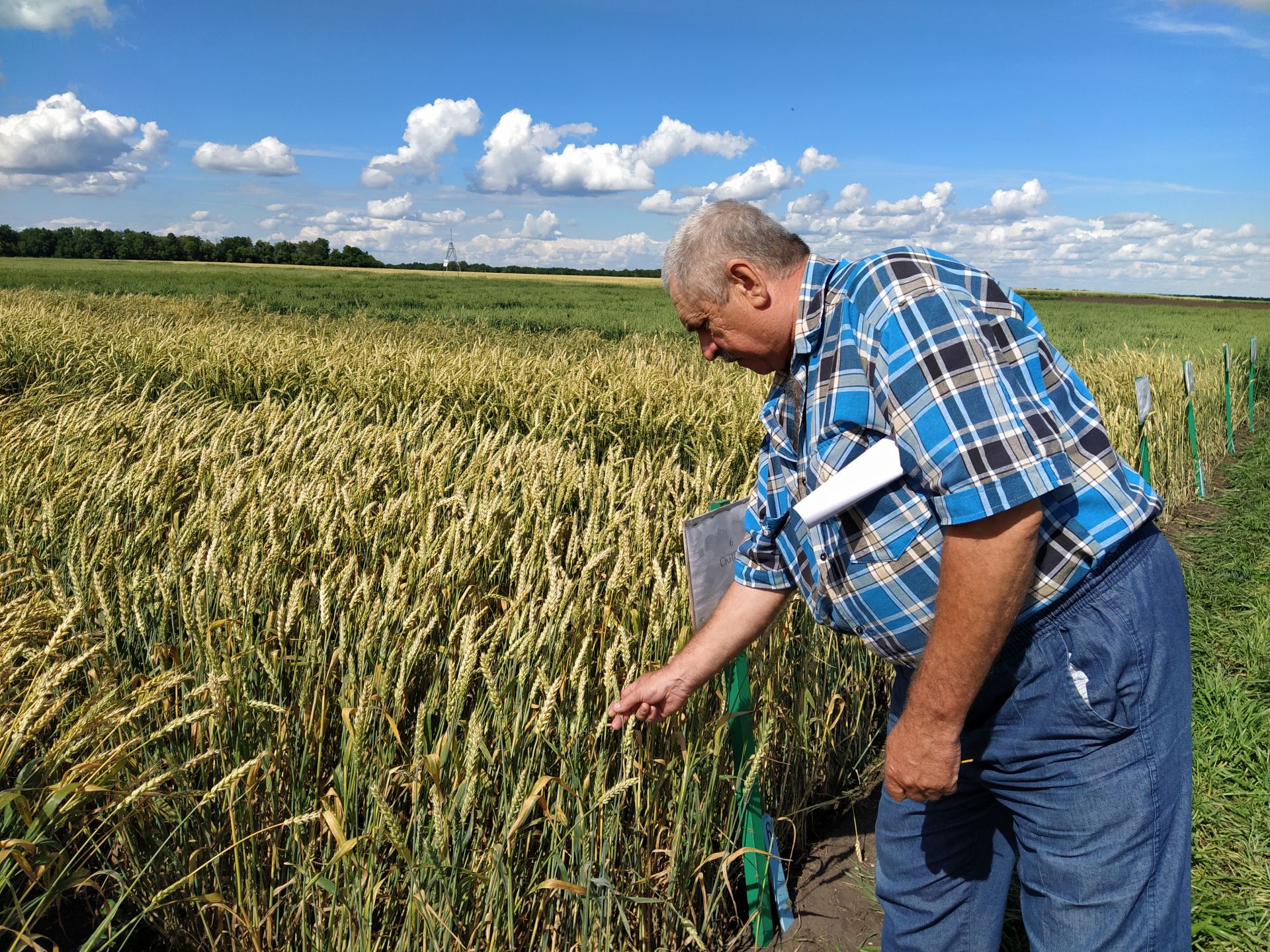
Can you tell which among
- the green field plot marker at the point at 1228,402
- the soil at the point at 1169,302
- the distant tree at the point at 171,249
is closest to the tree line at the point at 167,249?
the distant tree at the point at 171,249

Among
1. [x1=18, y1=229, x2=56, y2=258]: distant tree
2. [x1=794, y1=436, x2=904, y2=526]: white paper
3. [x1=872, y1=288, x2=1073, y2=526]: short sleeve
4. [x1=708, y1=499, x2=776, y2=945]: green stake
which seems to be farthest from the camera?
[x1=18, y1=229, x2=56, y2=258]: distant tree

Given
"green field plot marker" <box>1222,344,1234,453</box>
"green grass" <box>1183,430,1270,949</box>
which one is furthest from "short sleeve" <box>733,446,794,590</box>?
"green field plot marker" <box>1222,344,1234,453</box>

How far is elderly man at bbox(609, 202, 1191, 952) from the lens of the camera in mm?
1068

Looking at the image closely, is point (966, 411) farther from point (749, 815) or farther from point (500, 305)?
point (500, 305)

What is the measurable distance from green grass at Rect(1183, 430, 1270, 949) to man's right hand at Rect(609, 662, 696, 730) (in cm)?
160

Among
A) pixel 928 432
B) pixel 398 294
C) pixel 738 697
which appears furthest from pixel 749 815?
pixel 398 294

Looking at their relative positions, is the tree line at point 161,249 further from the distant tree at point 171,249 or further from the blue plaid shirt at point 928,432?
the blue plaid shirt at point 928,432

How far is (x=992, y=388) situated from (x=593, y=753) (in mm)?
1033

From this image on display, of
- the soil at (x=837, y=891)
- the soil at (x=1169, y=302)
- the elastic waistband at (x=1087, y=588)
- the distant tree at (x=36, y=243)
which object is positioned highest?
the distant tree at (x=36, y=243)

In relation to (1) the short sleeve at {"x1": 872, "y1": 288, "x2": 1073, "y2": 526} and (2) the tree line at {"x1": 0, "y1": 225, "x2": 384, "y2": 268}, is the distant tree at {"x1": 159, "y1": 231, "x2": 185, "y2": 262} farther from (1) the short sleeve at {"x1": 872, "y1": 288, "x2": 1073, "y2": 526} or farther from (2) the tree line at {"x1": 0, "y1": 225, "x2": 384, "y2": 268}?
(1) the short sleeve at {"x1": 872, "y1": 288, "x2": 1073, "y2": 526}

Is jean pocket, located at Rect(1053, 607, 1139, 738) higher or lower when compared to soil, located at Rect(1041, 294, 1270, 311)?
lower

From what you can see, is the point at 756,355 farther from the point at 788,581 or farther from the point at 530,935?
the point at 530,935

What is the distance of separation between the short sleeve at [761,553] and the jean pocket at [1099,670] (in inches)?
19.1

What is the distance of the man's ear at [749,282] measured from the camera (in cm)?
130
